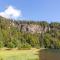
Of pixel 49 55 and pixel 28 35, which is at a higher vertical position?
pixel 28 35

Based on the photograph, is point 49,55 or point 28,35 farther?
point 28,35

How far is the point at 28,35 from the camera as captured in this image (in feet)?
380

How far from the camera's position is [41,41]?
11794cm

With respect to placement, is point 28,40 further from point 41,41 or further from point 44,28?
point 44,28

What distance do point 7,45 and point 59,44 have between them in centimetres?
4654

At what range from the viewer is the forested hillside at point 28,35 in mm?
87256

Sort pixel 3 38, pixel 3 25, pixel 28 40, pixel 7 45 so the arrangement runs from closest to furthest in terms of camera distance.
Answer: pixel 7 45, pixel 3 38, pixel 28 40, pixel 3 25

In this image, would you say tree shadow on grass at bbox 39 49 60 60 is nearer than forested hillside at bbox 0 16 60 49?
Yes

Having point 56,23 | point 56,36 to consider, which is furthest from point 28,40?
point 56,23

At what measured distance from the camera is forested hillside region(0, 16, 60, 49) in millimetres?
87256

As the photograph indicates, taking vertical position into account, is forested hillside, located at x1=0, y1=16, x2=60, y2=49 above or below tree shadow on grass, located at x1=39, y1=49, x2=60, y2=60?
above

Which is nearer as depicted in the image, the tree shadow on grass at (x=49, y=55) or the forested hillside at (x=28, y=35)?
the tree shadow on grass at (x=49, y=55)

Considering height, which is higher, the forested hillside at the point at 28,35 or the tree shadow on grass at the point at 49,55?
the forested hillside at the point at 28,35

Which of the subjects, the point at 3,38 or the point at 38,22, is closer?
the point at 3,38
